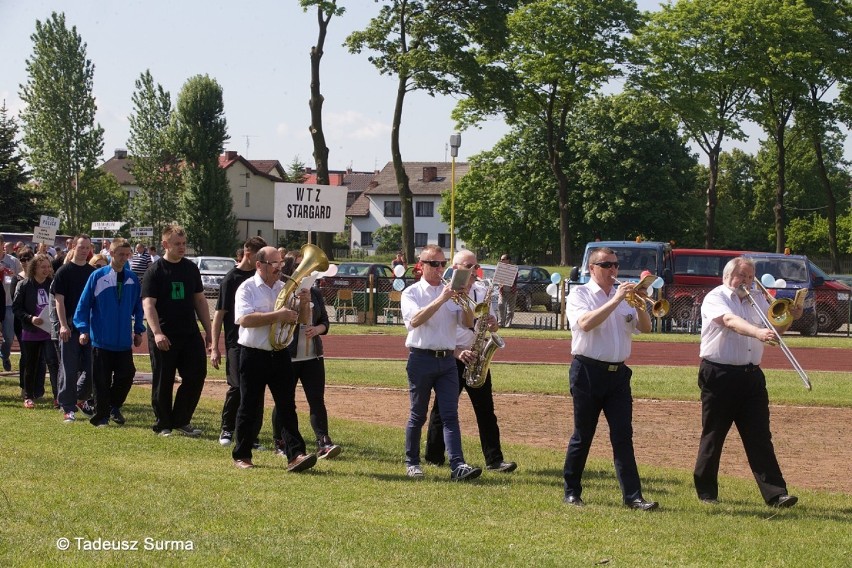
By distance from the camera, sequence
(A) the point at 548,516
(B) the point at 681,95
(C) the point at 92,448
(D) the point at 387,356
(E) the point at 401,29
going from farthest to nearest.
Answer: (B) the point at 681,95
(E) the point at 401,29
(D) the point at 387,356
(C) the point at 92,448
(A) the point at 548,516

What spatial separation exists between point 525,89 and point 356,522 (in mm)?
46115

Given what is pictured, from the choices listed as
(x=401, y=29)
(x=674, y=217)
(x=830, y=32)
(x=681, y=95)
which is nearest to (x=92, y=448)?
(x=401, y=29)

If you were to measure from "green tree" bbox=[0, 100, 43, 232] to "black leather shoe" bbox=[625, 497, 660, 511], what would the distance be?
149 feet

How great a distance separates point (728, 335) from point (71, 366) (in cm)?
710

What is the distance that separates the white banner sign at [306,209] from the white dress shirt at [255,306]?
781cm

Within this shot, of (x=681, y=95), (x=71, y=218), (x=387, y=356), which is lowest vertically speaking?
(x=387, y=356)

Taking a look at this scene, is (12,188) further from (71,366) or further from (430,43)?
(71,366)

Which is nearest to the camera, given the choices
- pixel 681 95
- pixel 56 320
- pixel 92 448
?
pixel 92 448

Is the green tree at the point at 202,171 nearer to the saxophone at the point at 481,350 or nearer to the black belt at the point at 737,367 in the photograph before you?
the saxophone at the point at 481,350

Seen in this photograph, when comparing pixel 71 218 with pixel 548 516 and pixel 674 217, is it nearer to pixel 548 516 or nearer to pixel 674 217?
pixel 674 217

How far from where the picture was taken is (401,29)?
45625mm

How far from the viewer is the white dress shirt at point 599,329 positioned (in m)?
8.18

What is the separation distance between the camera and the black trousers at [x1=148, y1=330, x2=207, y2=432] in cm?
1110

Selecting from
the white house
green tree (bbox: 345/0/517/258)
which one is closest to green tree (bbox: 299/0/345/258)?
green tree (bbox: 345/0/517/258)
